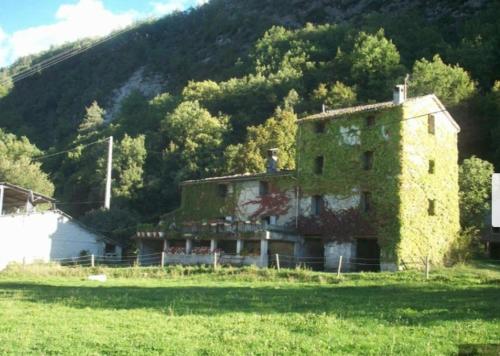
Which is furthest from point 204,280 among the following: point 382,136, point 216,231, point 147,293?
point 382,136

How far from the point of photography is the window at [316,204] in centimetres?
4212

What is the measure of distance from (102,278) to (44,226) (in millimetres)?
21098

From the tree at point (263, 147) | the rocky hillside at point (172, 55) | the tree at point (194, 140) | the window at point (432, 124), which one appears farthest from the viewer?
the rocky hillside at point (172, 55)

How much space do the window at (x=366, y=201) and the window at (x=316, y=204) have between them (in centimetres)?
335

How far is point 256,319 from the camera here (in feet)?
46.8

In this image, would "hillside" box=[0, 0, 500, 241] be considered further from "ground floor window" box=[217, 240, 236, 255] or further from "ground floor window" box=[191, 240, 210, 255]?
"ground floor window" box=[217, 240, 236, 255]

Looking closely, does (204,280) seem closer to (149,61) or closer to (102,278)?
(102,278)

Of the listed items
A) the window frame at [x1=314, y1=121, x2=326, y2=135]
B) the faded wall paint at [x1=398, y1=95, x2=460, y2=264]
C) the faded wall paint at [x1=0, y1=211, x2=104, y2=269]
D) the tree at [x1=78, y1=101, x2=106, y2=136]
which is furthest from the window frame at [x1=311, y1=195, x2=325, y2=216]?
the tree at [x1=78, y1=101, x2=106, y2=136]

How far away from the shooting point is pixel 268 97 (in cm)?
8125

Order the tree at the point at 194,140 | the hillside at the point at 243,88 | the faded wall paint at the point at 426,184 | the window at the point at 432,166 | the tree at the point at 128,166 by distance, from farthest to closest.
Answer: the tree at the point at 128,166, the tree at the point at 194,140, the hillside at the point at 243,88, the window at the point at 432,166, the faded wall paint at the point at 426,184

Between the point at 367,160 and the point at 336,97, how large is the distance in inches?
1214

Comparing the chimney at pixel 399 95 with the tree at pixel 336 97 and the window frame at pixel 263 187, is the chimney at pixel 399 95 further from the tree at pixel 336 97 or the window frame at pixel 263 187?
the tree at pixel 336 97

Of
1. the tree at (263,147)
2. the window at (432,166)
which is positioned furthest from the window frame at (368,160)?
the tree at (263,147)

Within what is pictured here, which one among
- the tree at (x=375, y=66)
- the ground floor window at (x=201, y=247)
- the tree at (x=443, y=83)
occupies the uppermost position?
the tree at (x=375, y=66)
